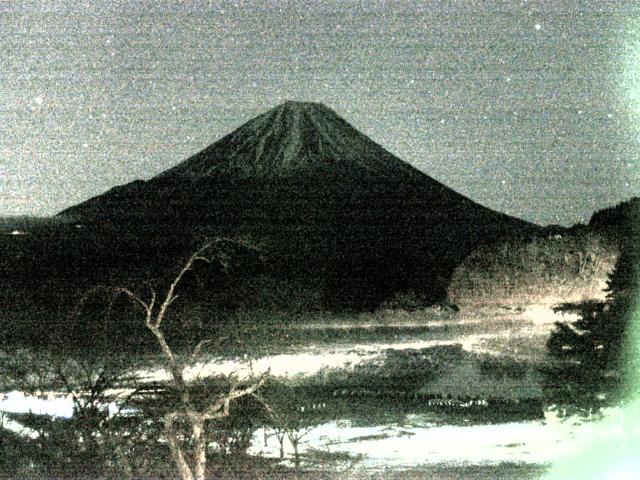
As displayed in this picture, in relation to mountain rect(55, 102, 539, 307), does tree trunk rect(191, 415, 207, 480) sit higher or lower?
lower

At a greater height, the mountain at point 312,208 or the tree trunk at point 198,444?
the mountain at point 312,208

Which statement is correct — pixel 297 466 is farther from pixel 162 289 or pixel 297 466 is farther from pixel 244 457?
pixel 162 289

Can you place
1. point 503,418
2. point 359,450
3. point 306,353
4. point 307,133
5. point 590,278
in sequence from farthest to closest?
1. point 307,133
2. point 590,278
3. point 306,353
4. point 503,418
5. point 359,450

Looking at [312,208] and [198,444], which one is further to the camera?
[312,208]

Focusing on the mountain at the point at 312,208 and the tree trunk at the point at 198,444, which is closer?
the tree trunk at the point at 198,444

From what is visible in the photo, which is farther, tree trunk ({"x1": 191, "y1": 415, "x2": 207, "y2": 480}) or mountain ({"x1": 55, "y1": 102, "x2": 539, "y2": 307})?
mountain ({"x1": 55, "y1": 102, "x2": 539, "y2": 307})

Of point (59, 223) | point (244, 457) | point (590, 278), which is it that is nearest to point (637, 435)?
point (244, 457)

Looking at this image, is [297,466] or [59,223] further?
[59,223]

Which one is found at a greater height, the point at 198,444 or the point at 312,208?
the point at 312,208
